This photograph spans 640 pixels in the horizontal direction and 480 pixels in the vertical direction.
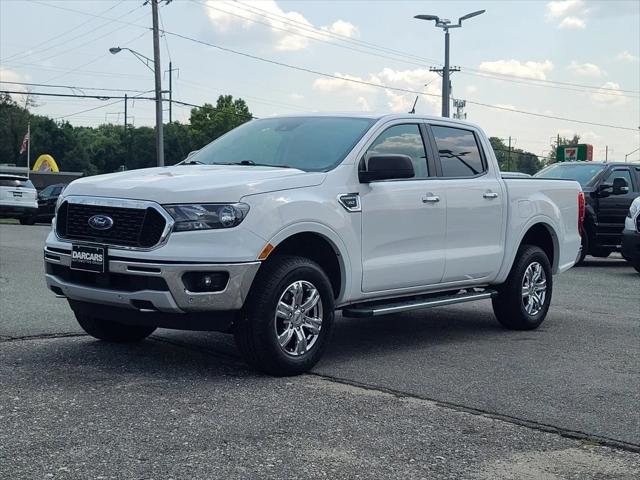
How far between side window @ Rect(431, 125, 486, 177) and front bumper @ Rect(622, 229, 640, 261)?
6.58 meters

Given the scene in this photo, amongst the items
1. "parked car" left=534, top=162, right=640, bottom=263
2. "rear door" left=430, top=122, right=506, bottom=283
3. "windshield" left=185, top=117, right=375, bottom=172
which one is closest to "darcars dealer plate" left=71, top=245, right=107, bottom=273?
"windshield" left=185, top=117, right=375, bottom=172

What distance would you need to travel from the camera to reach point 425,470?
424 cm

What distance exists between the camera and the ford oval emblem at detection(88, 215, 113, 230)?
19.3ft

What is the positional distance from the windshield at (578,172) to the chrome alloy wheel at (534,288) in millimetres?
7398

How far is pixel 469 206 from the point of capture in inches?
305

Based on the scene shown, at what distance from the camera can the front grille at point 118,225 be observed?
572 cm

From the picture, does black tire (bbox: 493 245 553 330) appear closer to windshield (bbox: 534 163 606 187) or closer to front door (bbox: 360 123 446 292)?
front door (bbox: 360 123 446 292)

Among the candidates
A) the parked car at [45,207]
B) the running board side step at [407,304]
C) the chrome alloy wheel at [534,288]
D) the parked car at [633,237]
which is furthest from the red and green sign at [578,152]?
the running board side step at [407,304]

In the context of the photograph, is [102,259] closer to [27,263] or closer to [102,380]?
[102,380]

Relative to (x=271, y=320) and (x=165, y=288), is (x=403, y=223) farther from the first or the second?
(x=165, y=288)

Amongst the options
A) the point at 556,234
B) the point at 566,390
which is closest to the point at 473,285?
the point at 556,234

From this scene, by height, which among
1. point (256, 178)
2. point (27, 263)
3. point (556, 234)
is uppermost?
point (256, 178)

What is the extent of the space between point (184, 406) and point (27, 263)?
982 cm

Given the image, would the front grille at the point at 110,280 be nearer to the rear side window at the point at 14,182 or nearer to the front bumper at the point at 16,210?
the front bumper at the point at 16,210
